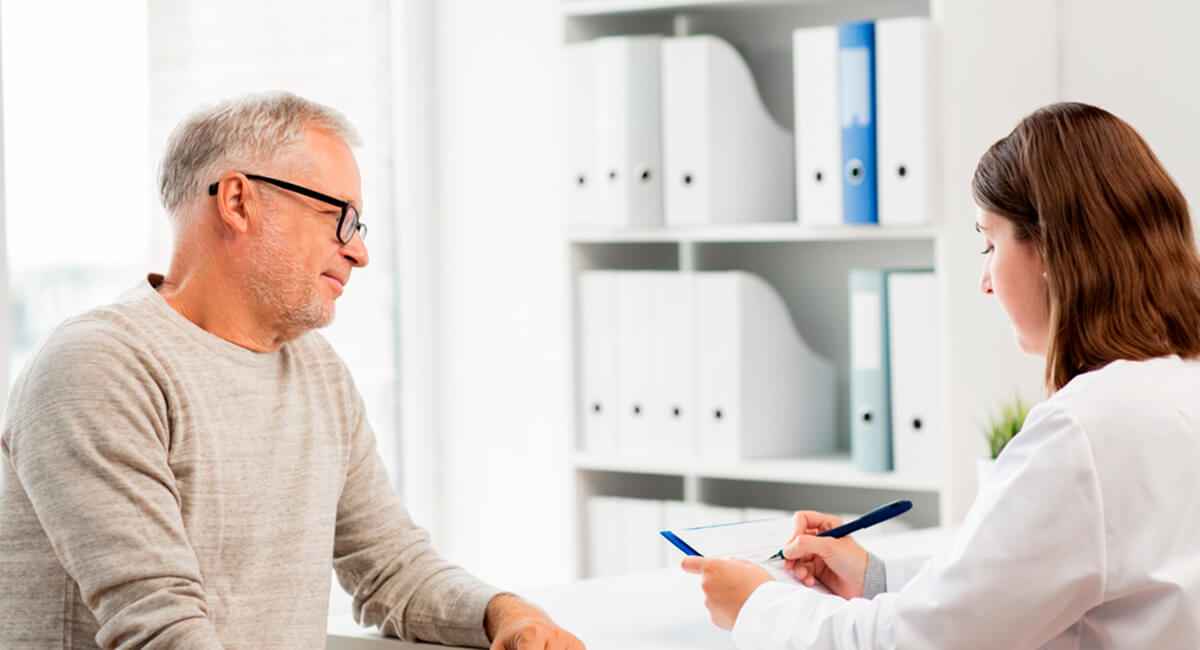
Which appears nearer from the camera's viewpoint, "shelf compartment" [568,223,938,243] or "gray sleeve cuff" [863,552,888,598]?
"gray sleeve cuff" [863,552,888,598]

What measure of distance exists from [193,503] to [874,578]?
2.63 ft

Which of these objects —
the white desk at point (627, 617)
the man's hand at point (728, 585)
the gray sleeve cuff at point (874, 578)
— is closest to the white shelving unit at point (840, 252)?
the white desk at point (627, 617)

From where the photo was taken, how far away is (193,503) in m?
1.61

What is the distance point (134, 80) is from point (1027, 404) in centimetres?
165

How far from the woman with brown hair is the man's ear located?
696 millimetres

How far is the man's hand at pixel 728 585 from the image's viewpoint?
66.1 inches

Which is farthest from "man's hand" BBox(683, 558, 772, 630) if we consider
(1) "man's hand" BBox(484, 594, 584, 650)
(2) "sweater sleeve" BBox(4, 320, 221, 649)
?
(2) "sweater sleeve" BBox(4, 320, 221, 649)

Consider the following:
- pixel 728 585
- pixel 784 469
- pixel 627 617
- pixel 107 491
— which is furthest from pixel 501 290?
pixel 107 491

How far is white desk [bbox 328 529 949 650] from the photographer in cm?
179

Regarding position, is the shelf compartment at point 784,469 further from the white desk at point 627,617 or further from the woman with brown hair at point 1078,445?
the woman with brown hair at point 1078,445

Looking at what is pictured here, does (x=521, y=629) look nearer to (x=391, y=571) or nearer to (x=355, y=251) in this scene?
(x=391, y=571)

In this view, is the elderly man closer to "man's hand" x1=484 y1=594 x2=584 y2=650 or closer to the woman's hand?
"man's hand" x1=484 y1=594 x2=584 y2=650

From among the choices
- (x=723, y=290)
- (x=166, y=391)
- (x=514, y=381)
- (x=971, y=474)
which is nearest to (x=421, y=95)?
(x=514, y=381)

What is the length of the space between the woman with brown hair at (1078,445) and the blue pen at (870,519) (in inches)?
6.9
